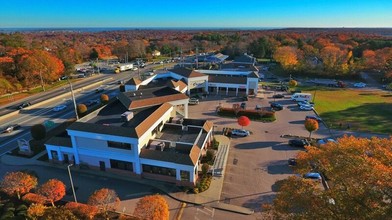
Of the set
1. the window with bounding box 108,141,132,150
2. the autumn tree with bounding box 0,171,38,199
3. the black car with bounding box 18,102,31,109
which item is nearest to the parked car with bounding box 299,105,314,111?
the window with bounding box 108,141,132,150

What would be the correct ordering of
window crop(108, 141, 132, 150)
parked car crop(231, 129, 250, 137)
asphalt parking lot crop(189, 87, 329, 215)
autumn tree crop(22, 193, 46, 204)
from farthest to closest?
parked car crop(231, 129, 250, 137) < window crop(108, 141, 132, 150) < asphalt parking lot crop(189, 87, 329, 215) < autumn tree crop(22, 193, 46, 204)

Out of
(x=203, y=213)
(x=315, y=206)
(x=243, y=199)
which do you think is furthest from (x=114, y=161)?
(x=315, y=206)

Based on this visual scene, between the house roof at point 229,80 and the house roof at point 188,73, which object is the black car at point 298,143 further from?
the house roof at point 188,73

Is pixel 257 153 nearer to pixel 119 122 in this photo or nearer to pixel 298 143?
pixel 298 143

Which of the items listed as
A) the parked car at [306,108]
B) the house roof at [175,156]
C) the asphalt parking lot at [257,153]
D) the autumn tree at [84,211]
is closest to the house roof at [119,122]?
the house roof at [175,156]

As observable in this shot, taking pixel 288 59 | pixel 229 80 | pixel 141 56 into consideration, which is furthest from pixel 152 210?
pixel 141 56

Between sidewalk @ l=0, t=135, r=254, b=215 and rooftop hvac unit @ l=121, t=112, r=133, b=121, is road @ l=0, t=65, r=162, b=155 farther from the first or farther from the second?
rooftop hvac unit @ l=121, t=112, r=133, b=121
